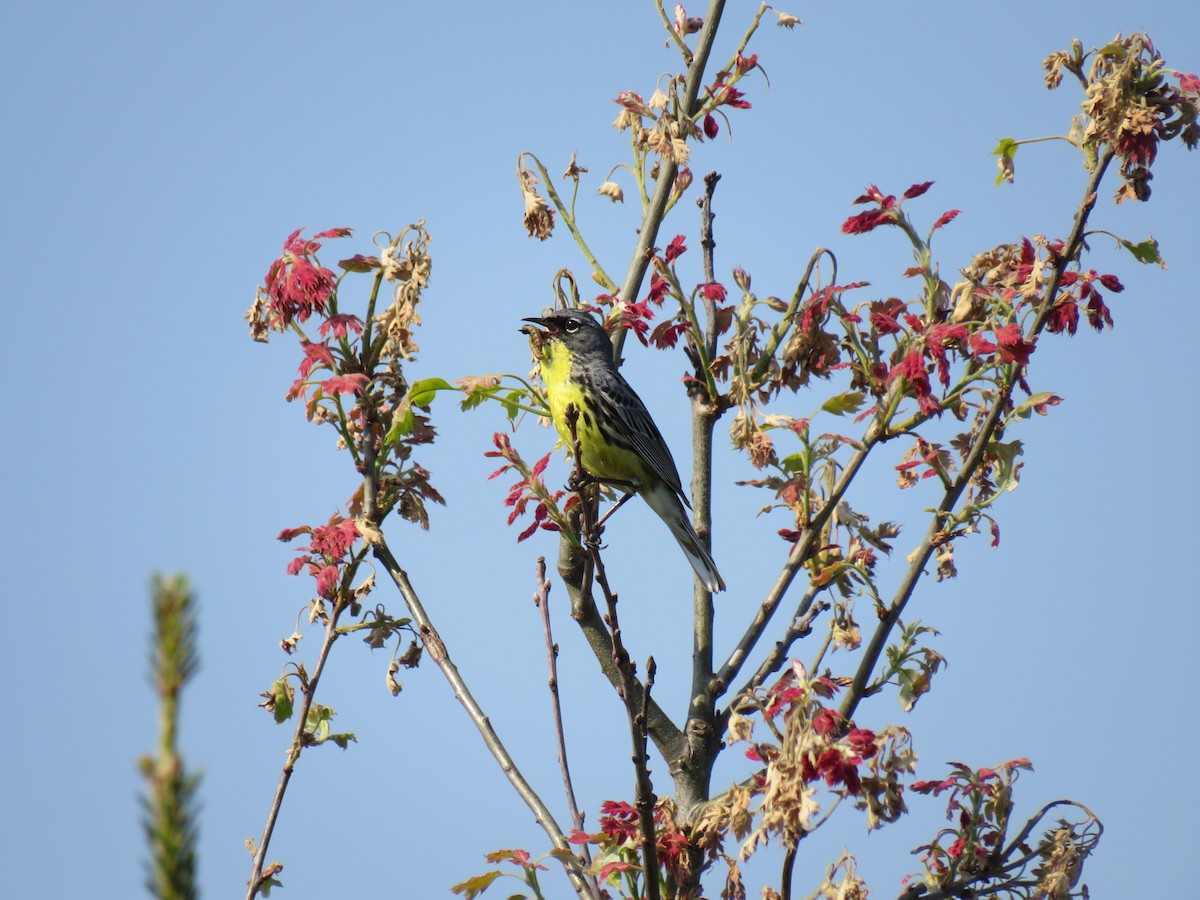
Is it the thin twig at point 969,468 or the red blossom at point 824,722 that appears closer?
the red blossom at point 824,722

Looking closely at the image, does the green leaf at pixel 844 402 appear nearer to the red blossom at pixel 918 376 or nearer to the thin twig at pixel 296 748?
the red blossom at pixel 918 376

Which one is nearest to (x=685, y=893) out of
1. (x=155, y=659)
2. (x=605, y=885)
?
(x=605, y=885)

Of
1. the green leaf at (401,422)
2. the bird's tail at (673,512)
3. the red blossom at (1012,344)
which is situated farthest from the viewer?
the bird's tail at (673,512)

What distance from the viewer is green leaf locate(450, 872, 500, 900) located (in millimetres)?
3690

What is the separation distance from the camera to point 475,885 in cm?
371

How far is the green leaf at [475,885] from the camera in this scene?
12.1 feet

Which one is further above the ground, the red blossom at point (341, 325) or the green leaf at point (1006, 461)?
the red blossom at point (341, 325)

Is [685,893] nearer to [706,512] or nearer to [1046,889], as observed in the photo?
[1046,889]

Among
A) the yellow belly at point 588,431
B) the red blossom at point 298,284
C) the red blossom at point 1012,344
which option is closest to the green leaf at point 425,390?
the red blossom at point 298,284

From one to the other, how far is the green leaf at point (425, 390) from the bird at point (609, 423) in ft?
8.56

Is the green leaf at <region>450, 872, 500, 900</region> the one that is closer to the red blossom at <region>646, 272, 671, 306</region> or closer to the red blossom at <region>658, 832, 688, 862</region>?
the red blossom at <region>658, 832, 688, 862</region>

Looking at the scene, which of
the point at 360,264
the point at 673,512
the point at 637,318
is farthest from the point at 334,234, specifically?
the point at 673,512

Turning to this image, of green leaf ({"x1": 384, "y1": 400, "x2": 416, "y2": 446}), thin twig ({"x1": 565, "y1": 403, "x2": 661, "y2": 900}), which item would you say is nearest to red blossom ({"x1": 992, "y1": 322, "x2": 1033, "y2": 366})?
thin twig ({"x1": 565, "y1": 403, "x2": 661, "y2": 900})

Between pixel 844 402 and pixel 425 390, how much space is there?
156 centimetres
